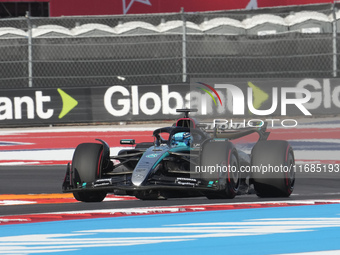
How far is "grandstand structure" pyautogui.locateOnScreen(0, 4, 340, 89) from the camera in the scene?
18.3 meters

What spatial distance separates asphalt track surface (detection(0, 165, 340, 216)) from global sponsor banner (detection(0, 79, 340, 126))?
222 inches

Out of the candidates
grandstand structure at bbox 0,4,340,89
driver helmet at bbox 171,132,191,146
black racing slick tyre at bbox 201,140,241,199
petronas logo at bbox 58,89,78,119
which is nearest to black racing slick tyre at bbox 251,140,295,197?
black racing slick tyre at bbox 201,140,241,199

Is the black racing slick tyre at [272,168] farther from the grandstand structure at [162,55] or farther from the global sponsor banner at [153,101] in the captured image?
the grandstand structure at [162,55]

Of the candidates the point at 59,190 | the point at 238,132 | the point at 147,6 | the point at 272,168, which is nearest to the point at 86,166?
the point at 59,190

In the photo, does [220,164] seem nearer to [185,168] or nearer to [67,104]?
[185,168]

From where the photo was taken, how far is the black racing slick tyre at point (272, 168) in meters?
8.64

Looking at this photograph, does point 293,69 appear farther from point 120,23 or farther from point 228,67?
point 120,23

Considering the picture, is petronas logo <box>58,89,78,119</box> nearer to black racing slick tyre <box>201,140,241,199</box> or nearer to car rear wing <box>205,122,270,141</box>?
car rear wing <box>205,122,270,141</box>

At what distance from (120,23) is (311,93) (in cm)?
491

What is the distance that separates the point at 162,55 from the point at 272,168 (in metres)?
10.4

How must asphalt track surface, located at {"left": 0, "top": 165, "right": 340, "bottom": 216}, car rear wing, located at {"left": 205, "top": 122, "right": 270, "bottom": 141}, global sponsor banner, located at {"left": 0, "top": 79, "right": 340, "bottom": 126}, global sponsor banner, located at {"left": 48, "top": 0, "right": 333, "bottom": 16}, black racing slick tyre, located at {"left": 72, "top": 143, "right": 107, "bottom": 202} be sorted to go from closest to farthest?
asphalt track surface, located at {"left": 0, "top": 165, "right": 340, "bottom": 216}
black racing slick tyre, located at {"left": 72, "top": 143, "right": 107, "bottom": 202}
car rear wing, located at {"left": 205, "top": 122, "right": 270, "bottom": 141}
global sponsor banner, located at {"left": 0, "top": 79, "right": 340, "bottom": 126}
global sponsor banner, located at {"left": 48, "top": 0, "right": 333, "bottom": 16}

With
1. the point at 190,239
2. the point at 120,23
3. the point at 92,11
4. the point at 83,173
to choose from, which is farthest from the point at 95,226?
the point at 92,11

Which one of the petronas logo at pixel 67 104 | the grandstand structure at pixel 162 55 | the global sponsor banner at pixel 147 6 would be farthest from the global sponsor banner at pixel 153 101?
the global sponsor banner at pixel 147 6

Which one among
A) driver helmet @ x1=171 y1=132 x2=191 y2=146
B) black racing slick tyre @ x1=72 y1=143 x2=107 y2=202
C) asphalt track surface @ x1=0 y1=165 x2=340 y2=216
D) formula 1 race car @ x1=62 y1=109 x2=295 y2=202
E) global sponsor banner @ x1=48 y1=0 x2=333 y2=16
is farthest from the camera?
global sponsor banner @ x1=48 y1=0 x2=333 y2=16
